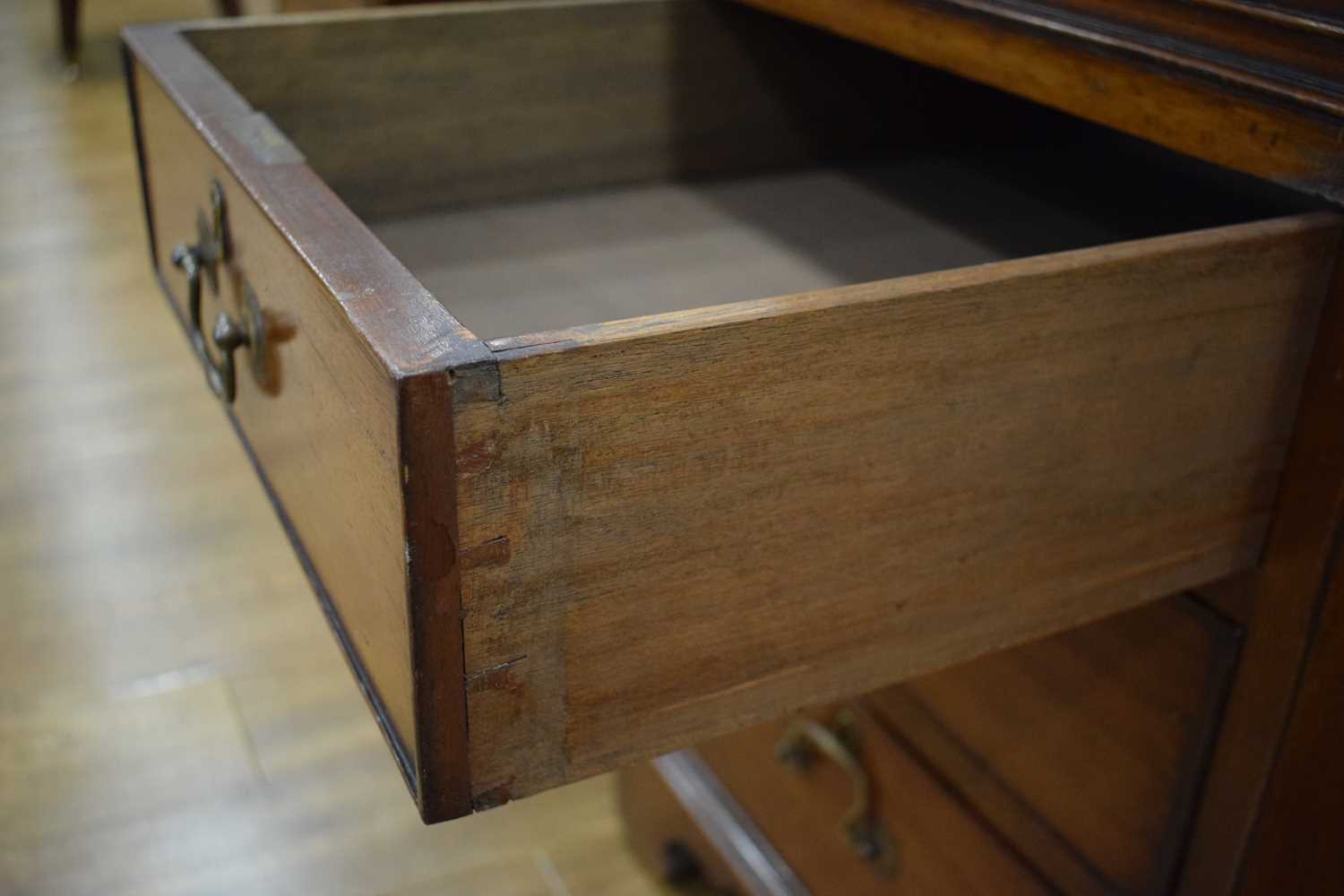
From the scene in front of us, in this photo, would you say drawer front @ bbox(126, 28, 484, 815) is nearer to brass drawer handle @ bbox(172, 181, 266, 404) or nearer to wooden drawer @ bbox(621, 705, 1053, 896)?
brass drawer handle @ bbox(172, 181, 266, 404)

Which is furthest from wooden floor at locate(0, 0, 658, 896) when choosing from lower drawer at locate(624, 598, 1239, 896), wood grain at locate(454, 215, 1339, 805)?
wood grain at locate(454, 215, 1339, 805)

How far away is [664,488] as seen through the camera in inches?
14.2

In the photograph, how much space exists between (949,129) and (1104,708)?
0.36m

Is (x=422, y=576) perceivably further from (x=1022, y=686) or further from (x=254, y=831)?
(x=254, y=831)

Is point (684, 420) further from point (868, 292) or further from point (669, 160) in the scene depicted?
point (669, 160)

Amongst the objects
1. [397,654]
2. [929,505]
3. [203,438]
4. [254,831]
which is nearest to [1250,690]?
[929,505]

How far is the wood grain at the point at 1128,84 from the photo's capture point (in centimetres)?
42

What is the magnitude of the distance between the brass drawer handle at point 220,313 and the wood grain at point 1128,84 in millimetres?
294

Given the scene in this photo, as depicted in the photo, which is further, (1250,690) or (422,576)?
(1250,690)

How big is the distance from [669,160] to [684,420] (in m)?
0.41

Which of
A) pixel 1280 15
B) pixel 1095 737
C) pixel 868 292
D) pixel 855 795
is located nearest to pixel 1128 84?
pixel 1280 15

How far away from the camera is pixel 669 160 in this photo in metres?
0.74

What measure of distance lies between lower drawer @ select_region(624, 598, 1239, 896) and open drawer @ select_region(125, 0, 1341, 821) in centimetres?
9

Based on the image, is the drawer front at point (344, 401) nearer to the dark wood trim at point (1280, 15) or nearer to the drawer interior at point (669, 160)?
the drawer interior at point (669, 160)
